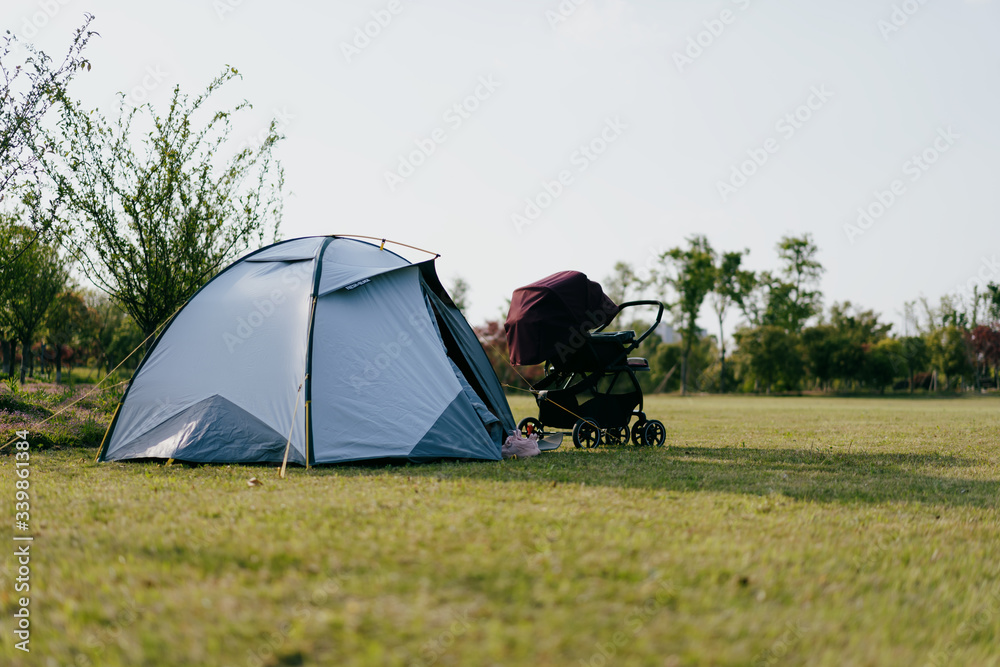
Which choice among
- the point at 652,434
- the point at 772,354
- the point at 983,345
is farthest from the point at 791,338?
the point at 652,434

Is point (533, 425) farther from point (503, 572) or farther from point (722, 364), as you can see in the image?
point (722, 364)

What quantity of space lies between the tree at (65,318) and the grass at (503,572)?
2132 cm

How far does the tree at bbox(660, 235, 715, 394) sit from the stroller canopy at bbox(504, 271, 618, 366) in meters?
37.6

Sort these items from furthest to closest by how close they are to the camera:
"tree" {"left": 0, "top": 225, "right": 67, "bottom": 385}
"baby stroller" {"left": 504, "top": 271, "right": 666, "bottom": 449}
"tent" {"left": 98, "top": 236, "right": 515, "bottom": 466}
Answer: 1. "tree" {"left": 0, "top": 225, "right": 67, "bottom": 385}
2. "baby stroller" {"left": 504, "top": 271, "right": 666, "bottom": 449}
3. "tent" {"left": 98, "top": 236, "right": 515, "bottom": 466}

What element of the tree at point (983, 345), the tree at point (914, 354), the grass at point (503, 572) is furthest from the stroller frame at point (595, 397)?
the tree at point (983, 345)

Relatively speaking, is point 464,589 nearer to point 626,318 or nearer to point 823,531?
point 823,531

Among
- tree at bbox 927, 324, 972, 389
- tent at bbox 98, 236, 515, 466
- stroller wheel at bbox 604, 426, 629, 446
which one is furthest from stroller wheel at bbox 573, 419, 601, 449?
tree at bbox 927, 324, 972, 389

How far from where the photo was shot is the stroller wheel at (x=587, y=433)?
891 centimetres

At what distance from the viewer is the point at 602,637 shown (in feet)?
Result: 8.30

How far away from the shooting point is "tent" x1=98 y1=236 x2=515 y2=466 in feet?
22.5

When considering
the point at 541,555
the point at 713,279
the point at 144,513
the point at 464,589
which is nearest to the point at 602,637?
the point at 464,589

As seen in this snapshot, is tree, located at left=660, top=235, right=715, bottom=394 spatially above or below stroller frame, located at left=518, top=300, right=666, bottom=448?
above

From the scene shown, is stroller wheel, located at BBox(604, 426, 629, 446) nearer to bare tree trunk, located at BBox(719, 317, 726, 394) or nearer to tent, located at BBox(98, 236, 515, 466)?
tent, located at BBox(98, 236, 515, 466)

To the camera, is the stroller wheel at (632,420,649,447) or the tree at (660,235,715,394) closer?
the stroller wheel at (632,420,649,447)
